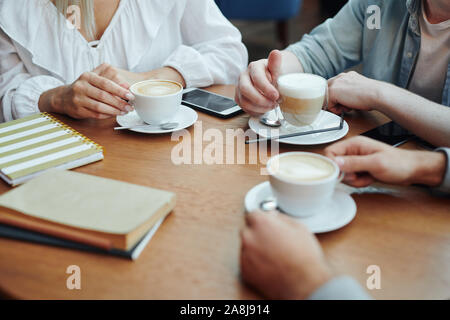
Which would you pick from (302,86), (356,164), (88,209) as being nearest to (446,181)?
(356,164)

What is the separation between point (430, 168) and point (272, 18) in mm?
3336

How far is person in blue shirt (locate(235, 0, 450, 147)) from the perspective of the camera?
0.98 m

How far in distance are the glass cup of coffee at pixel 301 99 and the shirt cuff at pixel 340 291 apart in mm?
515

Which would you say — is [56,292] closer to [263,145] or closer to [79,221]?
[79,221]

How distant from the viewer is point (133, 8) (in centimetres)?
141

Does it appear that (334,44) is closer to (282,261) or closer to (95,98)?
(95,98)

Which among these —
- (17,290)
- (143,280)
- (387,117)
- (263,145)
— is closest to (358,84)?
(387,117)

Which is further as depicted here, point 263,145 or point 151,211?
point 263,145

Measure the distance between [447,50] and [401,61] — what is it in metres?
0.13

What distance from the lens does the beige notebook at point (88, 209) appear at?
2.07 ft

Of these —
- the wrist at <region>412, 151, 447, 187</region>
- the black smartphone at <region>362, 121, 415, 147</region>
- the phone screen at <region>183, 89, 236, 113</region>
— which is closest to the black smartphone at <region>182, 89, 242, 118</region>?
the phone screen at <region>183, 89, 236, 113</region>

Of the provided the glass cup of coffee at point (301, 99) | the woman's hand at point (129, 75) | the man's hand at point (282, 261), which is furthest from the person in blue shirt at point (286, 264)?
the woman's hand at point (129, 75)
